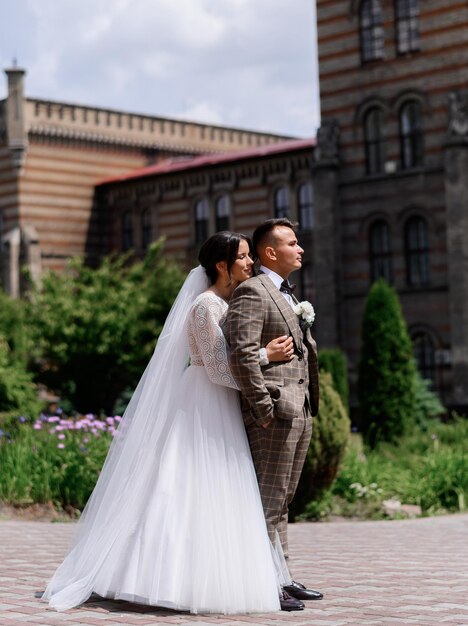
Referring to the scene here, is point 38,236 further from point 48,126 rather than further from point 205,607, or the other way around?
point 205,607

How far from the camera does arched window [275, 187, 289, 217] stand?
38469 millimetres

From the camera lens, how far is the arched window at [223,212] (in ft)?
132

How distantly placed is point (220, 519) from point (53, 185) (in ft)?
123

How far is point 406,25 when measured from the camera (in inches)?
1320

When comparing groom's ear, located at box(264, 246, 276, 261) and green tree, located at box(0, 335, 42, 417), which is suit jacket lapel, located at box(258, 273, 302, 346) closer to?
groom's ear, located at box(264, 246, 276, 261)

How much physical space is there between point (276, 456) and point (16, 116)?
122 ft

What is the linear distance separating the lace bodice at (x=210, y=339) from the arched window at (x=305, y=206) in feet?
98.8

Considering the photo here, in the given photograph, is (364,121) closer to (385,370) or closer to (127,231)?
(385,370)

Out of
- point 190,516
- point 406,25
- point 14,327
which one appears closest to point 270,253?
point 190,516

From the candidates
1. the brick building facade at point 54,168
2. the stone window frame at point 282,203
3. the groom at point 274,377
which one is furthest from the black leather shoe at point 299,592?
the brick building facade at point 54,168

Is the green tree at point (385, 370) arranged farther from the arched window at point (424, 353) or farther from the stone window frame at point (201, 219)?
the stone window frame at point (201, 219)

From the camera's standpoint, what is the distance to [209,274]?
25.5ft

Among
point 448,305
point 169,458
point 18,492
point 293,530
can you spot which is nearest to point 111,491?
point 169,458

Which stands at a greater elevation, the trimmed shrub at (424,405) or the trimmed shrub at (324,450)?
the trimmed shrub at (424,405)
